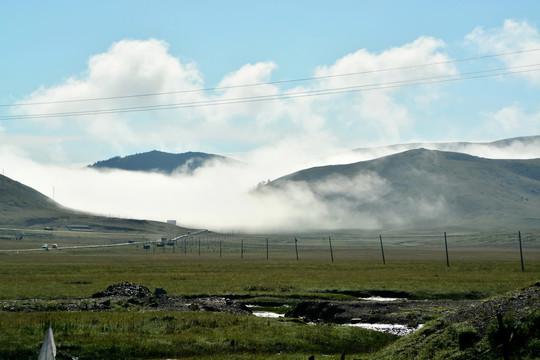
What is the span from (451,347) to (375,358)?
4100mm

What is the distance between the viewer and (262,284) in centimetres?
6444

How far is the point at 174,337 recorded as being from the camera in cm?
2975

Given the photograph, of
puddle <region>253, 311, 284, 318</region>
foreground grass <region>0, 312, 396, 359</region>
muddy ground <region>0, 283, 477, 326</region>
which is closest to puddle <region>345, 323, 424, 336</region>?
muddy ground <region>0, 283, 477, 326</region>

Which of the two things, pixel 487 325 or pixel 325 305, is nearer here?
pixel 487 325

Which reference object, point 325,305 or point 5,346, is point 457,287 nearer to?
point 325,305

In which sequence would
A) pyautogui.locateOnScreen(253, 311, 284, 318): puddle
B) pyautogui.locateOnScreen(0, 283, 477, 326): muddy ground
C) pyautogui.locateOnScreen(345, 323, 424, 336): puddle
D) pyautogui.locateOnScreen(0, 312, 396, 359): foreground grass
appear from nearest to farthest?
pyautogui.locateOnScreen(0, 312, 396, 359): foreground grass, pyautogui.locateOnScreen(345, 323, 424, 336): puddle, pyautogui.locateOnScreen(0, 283, 477, 326): muddy ground, pyautogui.locateOnScreen(253, 311, 284, 318): puddle

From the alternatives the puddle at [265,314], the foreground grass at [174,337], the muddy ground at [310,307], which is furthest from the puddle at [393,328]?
the puddle at [265,314]

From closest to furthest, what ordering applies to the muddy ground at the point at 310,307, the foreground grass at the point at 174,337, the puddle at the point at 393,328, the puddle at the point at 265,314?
the foreground grass at the point at 174,337 < the puddle at the point at 393,328 < the muddy ground at the point at 310,307 < the puddle at the point at 265,314

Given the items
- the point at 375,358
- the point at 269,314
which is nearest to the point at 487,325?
the point at 375,358

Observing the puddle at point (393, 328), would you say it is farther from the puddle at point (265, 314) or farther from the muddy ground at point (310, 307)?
the puddle at point (265, 314)

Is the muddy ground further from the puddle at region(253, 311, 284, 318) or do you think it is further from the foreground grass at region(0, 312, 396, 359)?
the foreground grass at region(0, 312, 396, 359)

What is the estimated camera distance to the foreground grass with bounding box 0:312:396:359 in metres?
27.2

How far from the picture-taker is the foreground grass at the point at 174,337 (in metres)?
27.2

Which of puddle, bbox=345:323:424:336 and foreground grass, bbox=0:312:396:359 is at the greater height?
foreground grass, bbox=0:312:396:359
